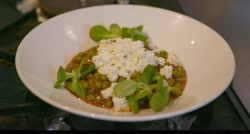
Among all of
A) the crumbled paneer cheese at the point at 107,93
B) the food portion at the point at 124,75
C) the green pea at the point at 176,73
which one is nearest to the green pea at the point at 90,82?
the food portion at the point at 124,75

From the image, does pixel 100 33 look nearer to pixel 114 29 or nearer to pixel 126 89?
pixel 114 29

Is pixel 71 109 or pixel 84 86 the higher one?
pixel 71 109

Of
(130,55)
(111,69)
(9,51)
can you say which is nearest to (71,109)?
(111,69)

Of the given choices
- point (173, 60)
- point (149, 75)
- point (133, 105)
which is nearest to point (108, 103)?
point (133, 105)

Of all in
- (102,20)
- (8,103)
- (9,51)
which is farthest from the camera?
(102,20)
